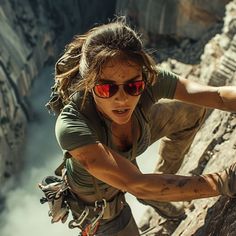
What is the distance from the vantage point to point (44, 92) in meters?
21.5

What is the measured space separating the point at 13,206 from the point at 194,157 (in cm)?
1192

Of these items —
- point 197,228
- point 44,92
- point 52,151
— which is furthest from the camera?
point 44,92

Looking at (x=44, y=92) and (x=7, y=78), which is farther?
(x=44, y=92)

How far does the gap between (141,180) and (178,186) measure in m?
0.25

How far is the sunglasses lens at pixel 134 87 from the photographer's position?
12.4 feet

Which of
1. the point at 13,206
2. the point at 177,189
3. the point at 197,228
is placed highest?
the point at 177,189

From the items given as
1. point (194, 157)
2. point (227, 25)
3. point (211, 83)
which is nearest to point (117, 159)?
point (194, 157)

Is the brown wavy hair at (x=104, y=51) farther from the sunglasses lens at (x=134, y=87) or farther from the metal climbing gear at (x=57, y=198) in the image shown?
the metal climbing gear at (x=57, y=198)

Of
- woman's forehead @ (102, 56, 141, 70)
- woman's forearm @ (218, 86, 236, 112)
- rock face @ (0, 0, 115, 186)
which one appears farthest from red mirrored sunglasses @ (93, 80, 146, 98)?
rock face @ (0, 0, 115, 186)

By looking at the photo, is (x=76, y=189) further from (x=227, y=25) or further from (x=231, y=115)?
(x=227, y=25)

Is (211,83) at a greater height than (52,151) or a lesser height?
greater

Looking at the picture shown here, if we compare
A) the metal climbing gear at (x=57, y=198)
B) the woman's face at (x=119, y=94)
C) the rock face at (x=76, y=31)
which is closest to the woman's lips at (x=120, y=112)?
the woman's face at (x=119, y=94)

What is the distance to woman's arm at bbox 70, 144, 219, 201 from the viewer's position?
3613 mm

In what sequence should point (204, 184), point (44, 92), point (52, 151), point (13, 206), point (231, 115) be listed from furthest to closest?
point (44, 92), point (52, 151), point (13, 206), point (231, 115), point (204, 184)
